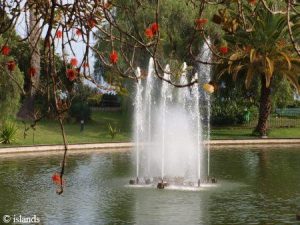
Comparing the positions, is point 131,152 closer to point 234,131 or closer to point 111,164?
point 111,164

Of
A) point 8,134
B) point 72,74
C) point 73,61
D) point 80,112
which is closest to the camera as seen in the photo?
point 72,74

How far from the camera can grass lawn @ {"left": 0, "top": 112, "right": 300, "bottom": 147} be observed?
28219mm

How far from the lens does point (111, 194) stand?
14617mm

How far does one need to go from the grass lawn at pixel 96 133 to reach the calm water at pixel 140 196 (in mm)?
6743

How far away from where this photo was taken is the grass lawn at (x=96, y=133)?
2822 cm

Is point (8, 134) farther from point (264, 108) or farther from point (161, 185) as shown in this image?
point (264, 108)

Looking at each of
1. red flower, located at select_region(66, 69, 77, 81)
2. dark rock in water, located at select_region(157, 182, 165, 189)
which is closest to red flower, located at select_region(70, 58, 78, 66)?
red flower, located at select_region(66, 69, 77, 81)

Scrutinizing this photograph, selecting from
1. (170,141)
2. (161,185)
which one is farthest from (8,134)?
(161,185)

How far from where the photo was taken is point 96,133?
3103 centimetres

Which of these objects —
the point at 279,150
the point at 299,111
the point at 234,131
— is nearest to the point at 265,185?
the point at 279,150

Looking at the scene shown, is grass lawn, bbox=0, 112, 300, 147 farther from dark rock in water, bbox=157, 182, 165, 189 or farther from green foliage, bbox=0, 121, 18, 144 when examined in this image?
dark rock in water, bbox=157, 182, 165, 189

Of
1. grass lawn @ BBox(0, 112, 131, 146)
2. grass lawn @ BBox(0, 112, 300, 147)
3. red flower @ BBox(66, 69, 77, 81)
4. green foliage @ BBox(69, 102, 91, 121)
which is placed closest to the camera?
red flower @ BBox(66, 69, 77, 81)

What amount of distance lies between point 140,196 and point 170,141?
9.22m

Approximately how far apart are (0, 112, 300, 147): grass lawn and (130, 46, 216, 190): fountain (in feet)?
5.05
